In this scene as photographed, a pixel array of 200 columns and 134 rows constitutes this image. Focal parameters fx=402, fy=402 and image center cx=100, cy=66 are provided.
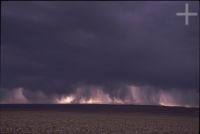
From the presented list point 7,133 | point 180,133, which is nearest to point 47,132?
point 7,133

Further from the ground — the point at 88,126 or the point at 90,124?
the point at 90,124

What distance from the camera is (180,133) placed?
1923 inches

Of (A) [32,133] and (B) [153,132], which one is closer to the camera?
(A) [32,133]

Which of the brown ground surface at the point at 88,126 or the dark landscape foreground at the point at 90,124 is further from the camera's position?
the dark landscape foreground at the point at 90,124

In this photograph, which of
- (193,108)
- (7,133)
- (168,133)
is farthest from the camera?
(193,108)

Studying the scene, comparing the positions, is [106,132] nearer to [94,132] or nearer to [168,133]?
[94,132]

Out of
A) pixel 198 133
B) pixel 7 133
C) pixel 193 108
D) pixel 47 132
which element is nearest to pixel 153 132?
pixel 198 133

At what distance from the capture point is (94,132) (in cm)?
4556

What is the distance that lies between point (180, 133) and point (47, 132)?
16238 millimetres

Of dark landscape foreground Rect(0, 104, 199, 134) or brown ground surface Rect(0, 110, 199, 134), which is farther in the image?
dark landscape foreground Rect(0, 104, 199, 134)

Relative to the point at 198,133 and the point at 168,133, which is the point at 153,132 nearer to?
the point at 168,133

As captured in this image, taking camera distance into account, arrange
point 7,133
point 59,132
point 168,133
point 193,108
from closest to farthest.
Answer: point 7,133 → point 59,132 → point 168,133 → point 193,108

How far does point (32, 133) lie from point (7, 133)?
264cm

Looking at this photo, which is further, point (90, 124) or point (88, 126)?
point (90, 124)
